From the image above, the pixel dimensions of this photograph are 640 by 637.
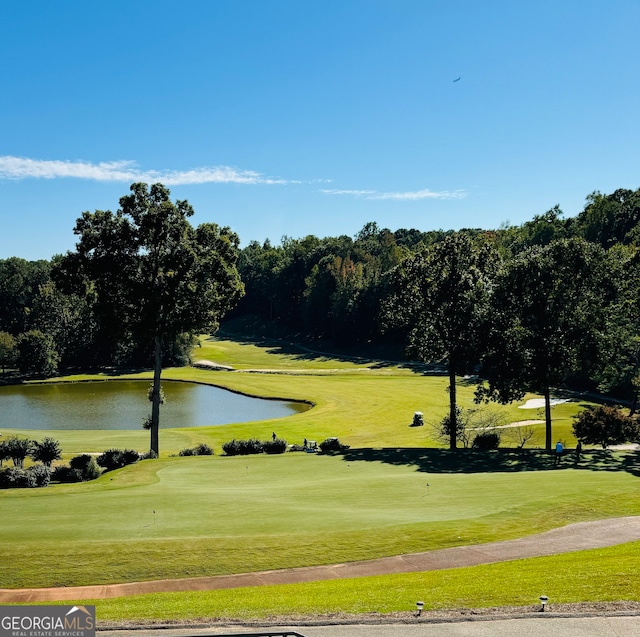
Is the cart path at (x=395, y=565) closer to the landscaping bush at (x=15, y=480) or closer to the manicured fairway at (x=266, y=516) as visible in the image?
the manicured fairway at (x=266, y=516)

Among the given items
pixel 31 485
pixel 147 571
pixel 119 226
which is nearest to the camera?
pixel 147 571

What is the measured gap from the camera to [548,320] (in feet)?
129

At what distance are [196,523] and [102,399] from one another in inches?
2394

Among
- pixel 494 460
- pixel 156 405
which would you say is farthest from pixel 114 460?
pixel 494 460

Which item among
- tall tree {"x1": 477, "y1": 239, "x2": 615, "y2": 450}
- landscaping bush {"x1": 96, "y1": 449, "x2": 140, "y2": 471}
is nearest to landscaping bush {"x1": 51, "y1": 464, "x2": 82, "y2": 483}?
landscaping bush {"x1": 96, "y1": 449, "x2": 140, "y2": 471}

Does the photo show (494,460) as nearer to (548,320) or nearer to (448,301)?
(548,320)

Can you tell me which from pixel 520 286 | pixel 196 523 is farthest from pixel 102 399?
pixel 196 523

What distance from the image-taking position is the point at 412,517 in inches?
850

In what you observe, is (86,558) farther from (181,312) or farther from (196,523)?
(181,312)

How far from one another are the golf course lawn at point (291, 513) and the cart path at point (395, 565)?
0.42 m

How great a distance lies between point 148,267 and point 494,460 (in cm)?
2454

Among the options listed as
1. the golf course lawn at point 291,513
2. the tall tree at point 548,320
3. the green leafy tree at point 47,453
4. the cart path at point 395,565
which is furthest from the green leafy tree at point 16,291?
the cart path at point 395,565

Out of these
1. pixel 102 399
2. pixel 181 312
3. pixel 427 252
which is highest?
pixel 427 252

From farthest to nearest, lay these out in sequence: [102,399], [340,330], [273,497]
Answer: [340,330] → [102,399] → [273,497]
